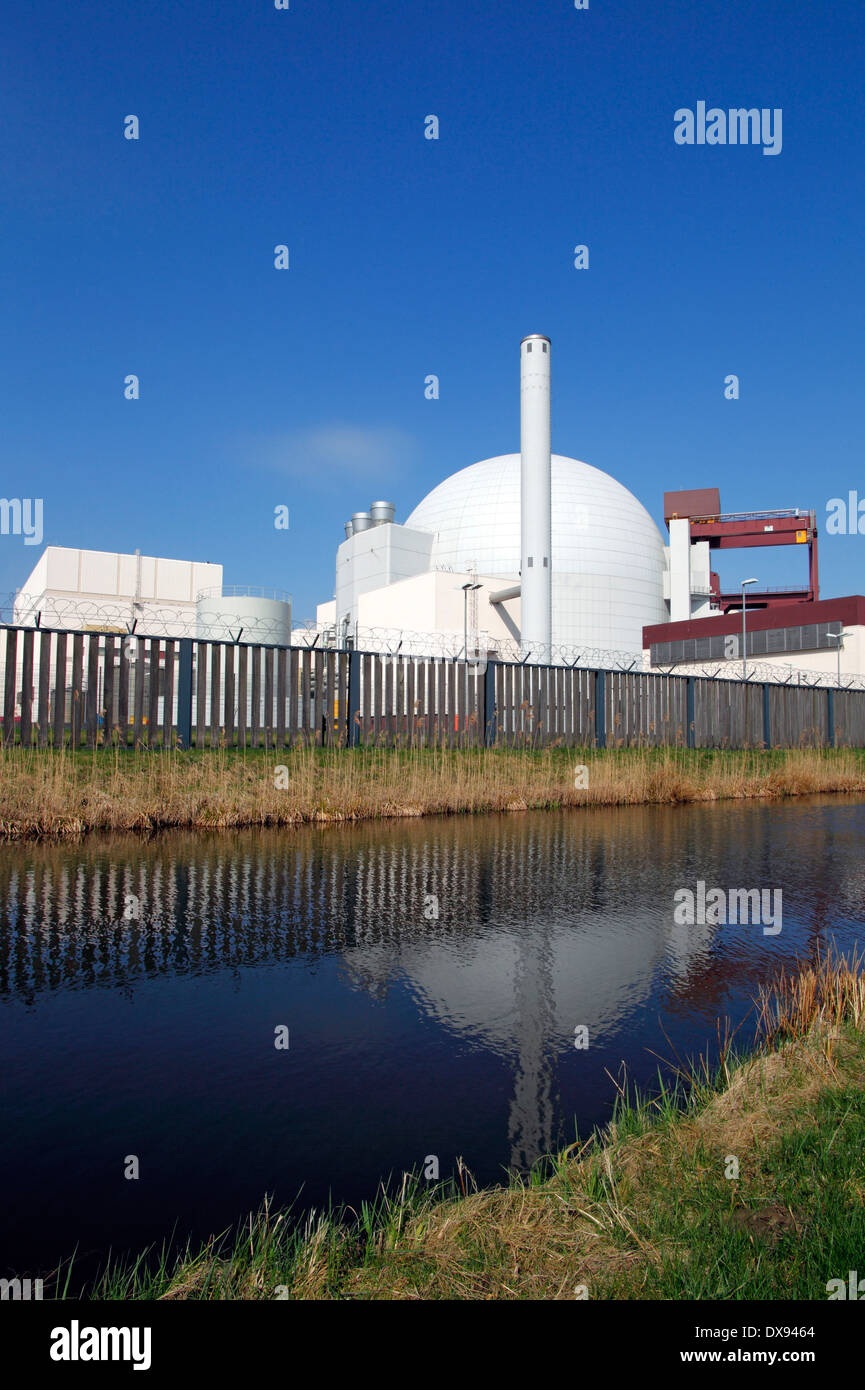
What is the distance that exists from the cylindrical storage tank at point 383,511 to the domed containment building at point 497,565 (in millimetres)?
72

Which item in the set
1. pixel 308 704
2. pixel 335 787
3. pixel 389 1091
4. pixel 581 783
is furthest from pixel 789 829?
pixel 389 1091

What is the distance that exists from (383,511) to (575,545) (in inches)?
495

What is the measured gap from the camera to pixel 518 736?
63.3 ft

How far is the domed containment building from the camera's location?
140ft

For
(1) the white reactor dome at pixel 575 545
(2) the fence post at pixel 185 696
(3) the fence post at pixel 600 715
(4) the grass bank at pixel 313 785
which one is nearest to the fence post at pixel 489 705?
(4) the grass bank at pixel 313 785

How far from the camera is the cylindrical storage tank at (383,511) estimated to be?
5400cm

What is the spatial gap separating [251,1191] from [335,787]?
10.3 metres

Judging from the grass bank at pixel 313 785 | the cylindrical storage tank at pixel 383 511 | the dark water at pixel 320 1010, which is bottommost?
the dark water at pixel 320 1010

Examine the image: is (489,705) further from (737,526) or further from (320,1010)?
(737,526)

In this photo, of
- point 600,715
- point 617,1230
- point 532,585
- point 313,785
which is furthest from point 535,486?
point 617,1230

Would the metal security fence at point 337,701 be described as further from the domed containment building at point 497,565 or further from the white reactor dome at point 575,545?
the white reactor dome at point 575,545

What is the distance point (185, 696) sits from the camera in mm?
14945

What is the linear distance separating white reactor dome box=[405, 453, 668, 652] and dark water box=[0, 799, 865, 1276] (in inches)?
1572
